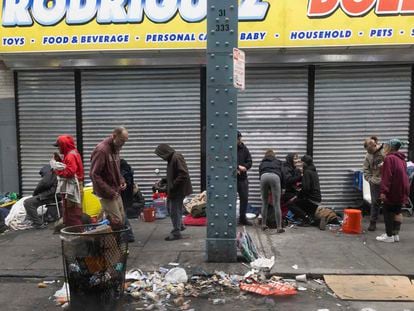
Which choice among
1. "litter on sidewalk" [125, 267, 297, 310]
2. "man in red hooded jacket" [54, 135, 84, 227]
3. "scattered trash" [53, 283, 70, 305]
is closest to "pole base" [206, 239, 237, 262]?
"litter on sidewalk" [125, 267, 297, 310]

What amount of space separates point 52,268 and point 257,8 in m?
5.85

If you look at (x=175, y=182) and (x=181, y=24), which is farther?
(x=181, y=24)

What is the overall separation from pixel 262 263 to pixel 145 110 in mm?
4716

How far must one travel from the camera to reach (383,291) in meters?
4.98

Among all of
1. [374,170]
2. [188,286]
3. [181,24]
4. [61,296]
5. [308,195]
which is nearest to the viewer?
[61,296]

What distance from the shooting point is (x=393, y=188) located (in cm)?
684

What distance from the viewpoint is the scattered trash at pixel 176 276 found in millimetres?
5262

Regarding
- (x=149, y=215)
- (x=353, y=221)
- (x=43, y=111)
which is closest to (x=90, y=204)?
(x=149, y=215)

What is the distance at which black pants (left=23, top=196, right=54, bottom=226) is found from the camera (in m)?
8.09

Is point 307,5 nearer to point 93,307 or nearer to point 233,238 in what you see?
point 233,238

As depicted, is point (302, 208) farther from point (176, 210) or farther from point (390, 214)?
point (176, 210)

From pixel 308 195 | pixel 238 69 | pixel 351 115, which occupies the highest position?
pixel 238 69

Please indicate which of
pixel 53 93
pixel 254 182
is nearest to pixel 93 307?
pixel 254 182

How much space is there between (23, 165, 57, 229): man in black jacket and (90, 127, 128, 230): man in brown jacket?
234 centimetres
